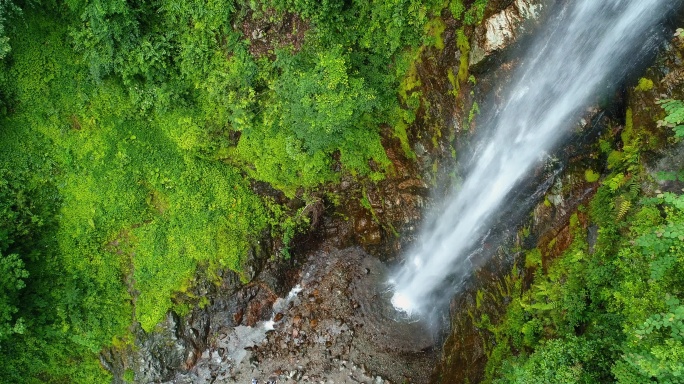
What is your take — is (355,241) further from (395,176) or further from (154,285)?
(154,285)

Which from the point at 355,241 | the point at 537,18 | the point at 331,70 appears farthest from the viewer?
the point at 355,241

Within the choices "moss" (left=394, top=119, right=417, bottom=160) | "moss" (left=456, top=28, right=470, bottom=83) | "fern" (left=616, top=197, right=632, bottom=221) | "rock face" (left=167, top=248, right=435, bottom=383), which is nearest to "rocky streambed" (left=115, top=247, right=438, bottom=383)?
"rock face" (left=167, top=248, right=435, bottom=383)

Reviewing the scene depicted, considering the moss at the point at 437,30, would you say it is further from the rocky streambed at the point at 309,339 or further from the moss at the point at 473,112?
the rocky streambed at the point at 309,339

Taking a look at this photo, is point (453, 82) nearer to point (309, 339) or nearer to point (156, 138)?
point (156, 138)

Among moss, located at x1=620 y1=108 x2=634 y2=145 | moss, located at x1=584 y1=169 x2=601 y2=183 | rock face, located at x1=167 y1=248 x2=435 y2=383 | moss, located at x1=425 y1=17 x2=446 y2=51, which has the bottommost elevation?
rock face, located at x1=167 y1=248 x2=435 y2=383

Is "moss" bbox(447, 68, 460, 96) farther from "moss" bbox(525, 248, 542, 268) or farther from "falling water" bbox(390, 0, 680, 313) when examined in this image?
"moss" bbox(525, 248, 542, 268)

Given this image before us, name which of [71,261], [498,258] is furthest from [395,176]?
[71,261]
